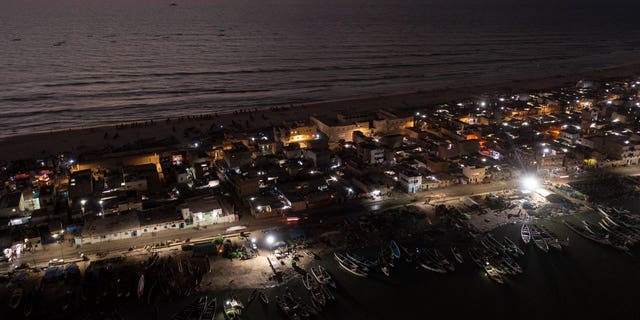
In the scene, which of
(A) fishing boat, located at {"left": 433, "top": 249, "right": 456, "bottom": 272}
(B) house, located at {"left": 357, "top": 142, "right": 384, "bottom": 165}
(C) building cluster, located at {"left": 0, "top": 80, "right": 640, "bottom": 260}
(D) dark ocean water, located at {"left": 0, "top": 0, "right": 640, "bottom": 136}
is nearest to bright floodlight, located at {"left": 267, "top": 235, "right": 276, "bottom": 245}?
(C) building cluster, located at {"left": 0, "top": 80, "right": 640, "bottom": 260}

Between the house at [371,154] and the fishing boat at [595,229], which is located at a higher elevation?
the house at [371,154]

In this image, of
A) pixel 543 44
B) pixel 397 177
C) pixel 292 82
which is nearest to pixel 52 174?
pixel 397 177

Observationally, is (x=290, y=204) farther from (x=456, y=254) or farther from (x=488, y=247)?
(x=488, y=247)

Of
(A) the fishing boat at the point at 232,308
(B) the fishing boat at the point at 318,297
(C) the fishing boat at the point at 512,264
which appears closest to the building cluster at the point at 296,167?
(A) the fishing boat at the point at 232,308

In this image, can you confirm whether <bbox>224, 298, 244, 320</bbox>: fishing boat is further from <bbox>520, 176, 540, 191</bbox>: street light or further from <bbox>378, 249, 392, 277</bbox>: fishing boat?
<bbox>520, 176, 540, 191</bbox>: street light

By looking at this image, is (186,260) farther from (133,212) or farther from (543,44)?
(543,44)

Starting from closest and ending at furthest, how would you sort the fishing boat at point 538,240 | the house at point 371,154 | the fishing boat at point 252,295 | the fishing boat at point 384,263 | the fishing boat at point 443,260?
the fishing boat at point 252,295 < the fishing boat at point 384,263 < the fishing boat at point 443,260 < the fishing boat at point 538,240 < the house at point 371,154

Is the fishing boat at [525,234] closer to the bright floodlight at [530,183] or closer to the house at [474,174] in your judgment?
the bright floodlight at [530,183]
